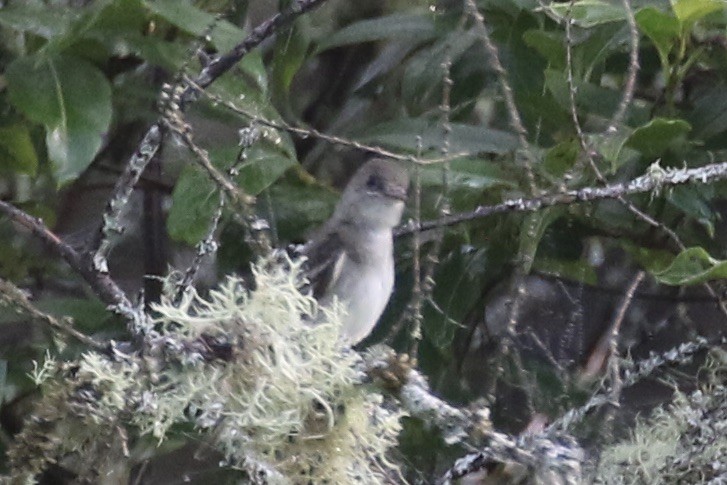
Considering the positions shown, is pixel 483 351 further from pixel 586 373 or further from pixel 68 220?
pixel 68 220

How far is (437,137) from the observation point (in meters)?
1.35

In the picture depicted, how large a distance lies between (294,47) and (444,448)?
1.77 feet

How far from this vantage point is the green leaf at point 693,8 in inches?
45.9

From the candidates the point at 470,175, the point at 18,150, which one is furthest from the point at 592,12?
the point at 18,150

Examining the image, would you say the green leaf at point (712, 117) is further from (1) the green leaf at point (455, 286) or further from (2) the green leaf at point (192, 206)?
(2) the green leaf at point (192, 206)

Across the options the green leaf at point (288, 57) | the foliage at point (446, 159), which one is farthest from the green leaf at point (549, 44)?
the green leaf at point (288, 57)

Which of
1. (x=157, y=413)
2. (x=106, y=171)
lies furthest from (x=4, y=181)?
(x=157, y=413)

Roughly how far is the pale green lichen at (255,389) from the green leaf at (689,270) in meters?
0.28

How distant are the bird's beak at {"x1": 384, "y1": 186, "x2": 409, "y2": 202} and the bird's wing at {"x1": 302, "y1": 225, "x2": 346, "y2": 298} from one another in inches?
3.6

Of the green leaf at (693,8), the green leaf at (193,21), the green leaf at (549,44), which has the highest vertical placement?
the green leaf at (693,8)

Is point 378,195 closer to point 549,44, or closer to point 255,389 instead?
point 549,44

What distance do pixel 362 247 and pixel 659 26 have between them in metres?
0.52

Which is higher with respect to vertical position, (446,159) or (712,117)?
(712,117)

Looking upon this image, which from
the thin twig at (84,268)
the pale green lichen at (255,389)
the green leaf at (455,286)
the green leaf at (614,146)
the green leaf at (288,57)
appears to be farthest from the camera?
the green leaf at (288,57)
